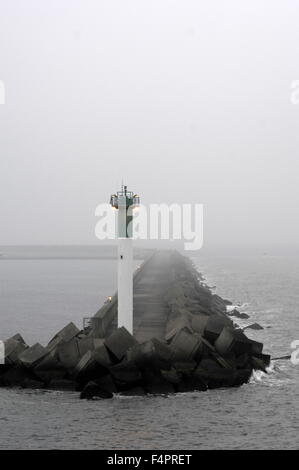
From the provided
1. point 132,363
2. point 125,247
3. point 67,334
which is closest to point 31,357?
point 67,334

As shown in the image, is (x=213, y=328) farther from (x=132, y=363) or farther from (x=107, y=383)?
(x=107, y=383)

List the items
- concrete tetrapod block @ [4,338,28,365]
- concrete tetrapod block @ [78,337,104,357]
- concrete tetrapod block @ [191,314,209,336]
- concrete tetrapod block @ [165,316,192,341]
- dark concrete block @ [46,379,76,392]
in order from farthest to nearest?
1. concrete tetrapod block @ [191,314,209,336]
2. concrete tetrapod block @ [165,316,192,341]
3. concrete tetrapod block @ [78,337,104,357]
4. concrete tetrapod block @ [4,338,28,365]
5. dark concrete block @ [46,379,76,392]

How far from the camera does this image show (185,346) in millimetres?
17188

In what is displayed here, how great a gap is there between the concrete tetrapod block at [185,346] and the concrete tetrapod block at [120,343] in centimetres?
118

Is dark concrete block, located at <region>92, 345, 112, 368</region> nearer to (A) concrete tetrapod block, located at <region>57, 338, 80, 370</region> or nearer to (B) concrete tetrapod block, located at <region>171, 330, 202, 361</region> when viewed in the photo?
(A) concrete tetrapod block, located at <region>57, 338, 80, 370</region>

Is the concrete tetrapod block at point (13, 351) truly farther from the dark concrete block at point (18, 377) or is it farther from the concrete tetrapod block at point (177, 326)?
the concrete tetrapod block at point (177, 326)

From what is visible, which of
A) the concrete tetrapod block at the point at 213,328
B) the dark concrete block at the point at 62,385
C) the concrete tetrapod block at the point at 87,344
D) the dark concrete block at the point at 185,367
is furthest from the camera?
the concrete tetrapod block at the point at 213,328

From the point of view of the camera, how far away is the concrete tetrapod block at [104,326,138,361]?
54.1 ft

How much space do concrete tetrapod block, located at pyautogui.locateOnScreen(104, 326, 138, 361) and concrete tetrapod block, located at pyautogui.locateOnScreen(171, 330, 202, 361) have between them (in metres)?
1.18

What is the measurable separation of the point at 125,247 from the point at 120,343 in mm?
2952

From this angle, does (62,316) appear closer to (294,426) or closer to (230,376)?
(230,376)

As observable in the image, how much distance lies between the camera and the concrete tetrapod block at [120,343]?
16.5 meters

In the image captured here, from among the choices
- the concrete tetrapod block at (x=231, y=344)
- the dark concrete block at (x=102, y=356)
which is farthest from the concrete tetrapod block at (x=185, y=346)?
A: the dark concrete block at (x=102, y=356)

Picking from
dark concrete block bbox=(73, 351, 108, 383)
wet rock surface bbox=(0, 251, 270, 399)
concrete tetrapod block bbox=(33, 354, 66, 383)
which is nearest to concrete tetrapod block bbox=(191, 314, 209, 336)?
wet rock surface bbox=(0, 251, 270, 399)
